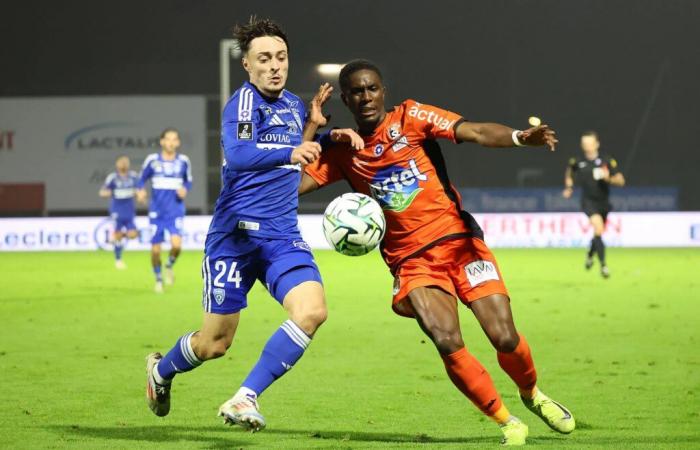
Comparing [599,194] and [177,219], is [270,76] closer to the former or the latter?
[177,219]

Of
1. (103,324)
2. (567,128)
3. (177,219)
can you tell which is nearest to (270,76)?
(103,324)

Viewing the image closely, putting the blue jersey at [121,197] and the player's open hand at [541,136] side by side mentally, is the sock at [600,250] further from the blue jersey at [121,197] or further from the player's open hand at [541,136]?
the player's open hand at [541,136]

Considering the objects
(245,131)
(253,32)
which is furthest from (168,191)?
(245,131)

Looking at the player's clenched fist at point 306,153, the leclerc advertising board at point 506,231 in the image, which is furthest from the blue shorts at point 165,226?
the player's clenched fist at point 306,153

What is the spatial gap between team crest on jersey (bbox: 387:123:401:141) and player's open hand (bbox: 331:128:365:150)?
0.21 metres

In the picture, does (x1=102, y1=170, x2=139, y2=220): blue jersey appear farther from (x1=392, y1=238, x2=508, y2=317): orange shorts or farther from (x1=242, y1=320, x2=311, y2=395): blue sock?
(x1=242, y1=320, x2=311, y2=395): blue sock

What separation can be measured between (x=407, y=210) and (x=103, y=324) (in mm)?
7382

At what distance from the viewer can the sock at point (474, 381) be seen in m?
6.65

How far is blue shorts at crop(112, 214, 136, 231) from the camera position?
2411 centimetres

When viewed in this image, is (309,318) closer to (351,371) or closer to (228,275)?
(228,275)

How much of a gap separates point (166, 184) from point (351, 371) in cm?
856

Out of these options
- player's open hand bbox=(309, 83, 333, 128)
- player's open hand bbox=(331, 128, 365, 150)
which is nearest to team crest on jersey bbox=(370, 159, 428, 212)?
player's open hand bbox=(331, 128, 365, 150)

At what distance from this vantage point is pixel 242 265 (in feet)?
22.4

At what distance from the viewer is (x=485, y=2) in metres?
42.4
